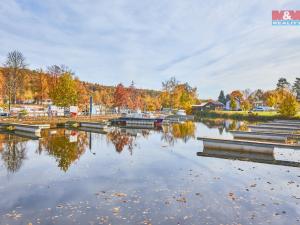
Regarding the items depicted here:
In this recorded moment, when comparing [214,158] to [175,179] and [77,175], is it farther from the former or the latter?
[77,175]

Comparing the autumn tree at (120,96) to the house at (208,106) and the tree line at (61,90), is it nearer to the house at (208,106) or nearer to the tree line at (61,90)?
the tree line at (61,90)

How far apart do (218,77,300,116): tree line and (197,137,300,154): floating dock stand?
122 ft

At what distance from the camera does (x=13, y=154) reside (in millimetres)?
18312

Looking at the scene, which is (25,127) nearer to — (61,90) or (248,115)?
(61,90)

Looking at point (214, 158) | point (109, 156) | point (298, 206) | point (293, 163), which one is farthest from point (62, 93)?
point (298, 206)

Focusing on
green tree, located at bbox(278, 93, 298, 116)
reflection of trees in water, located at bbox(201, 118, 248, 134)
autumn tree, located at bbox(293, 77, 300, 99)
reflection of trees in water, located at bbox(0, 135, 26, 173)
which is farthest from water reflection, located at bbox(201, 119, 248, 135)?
autumn tree, located at bbox(293, 77, 300, 99)

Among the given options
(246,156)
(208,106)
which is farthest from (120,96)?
(246,156)

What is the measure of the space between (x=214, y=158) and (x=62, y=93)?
38.0 meters

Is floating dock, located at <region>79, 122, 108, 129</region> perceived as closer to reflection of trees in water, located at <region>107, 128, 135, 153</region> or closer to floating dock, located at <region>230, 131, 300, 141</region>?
reflection of trees in water, located at <region>107, 128, 135, 153</region>

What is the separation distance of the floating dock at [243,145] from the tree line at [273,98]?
37.2 m

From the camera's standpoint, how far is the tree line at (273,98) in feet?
168

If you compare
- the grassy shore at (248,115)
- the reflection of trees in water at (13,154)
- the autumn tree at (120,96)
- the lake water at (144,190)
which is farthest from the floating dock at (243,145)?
the autumn tree at (120,96)

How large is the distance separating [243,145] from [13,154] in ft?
55.2

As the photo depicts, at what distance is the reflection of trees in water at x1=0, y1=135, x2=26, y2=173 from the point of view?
1491 centimetres
